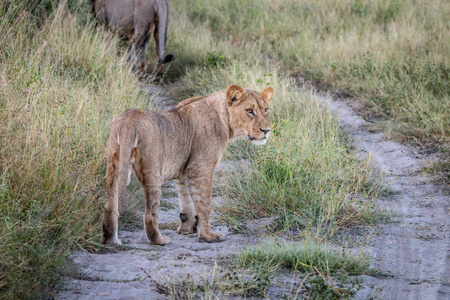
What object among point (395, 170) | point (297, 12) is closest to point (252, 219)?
point (395, 170)

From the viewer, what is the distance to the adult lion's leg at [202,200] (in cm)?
444

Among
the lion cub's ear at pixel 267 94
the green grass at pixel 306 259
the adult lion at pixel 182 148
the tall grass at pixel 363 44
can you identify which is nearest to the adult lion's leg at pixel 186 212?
the adult lion at pixel 182 148

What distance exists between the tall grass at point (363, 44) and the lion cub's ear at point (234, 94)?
3.40 meters

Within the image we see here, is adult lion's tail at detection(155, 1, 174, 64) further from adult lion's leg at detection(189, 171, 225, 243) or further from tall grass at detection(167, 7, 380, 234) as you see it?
adult lion's leg at detection(189, 171, 225, 243)

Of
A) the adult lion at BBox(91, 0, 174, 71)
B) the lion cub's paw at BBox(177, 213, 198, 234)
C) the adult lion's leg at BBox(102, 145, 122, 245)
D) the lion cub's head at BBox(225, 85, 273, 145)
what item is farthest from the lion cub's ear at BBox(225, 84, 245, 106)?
the adult lion at BBox(91, 0, 174, 71)

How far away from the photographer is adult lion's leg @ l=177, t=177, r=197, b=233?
468 cm

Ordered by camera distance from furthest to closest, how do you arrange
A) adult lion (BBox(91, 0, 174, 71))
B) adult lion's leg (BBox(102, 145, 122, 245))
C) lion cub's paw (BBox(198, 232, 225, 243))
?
adult lion (BBox(91, 0, 174, 71)), lion cub's paw (BBox(198, 232, 225, 243)), adult lion's leg (BBox(102, 145, 122, 245))

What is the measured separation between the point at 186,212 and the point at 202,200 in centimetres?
32

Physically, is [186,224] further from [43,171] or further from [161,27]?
[161,27]

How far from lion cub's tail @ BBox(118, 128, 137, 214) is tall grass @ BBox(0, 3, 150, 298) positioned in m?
0.50

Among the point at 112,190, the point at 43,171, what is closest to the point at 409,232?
the point at 112,190

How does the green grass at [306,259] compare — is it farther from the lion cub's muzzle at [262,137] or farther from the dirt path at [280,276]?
the lion cub's muzzle at [262,137]

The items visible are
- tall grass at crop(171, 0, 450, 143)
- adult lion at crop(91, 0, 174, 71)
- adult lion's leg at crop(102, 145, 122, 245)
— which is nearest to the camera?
adult lion's leg at crop(102, 145, 122, 245)

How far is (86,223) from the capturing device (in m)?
4.10
